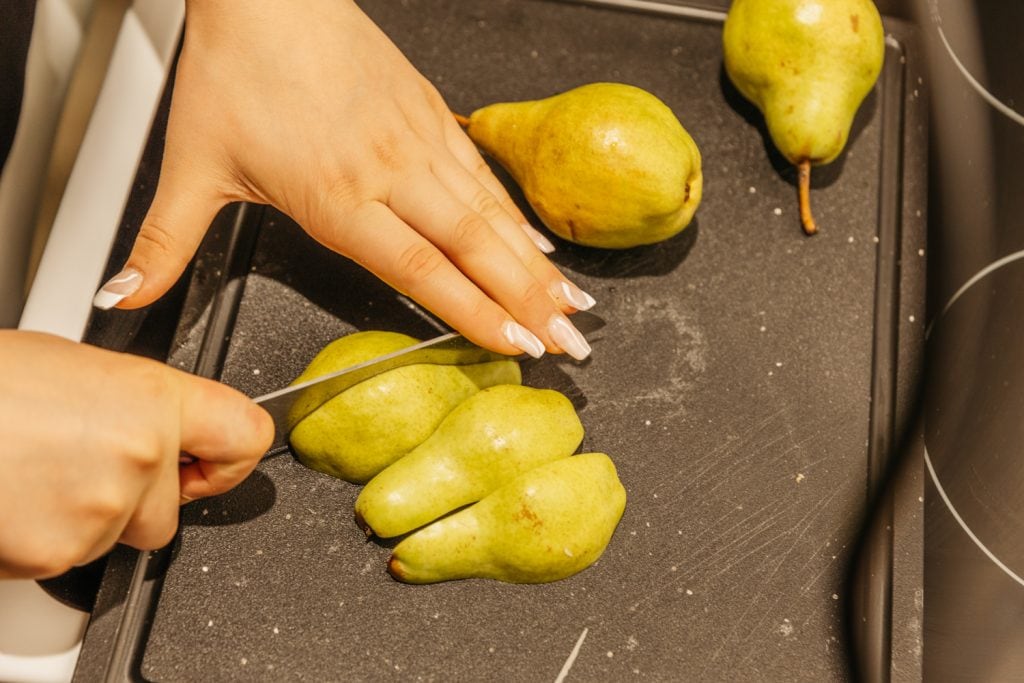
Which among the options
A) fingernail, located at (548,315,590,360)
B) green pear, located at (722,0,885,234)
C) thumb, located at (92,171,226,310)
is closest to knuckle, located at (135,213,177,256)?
thumb, located at (92,171,226,310)

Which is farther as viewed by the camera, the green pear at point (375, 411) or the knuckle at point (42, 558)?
the green pear at point (375, 411)

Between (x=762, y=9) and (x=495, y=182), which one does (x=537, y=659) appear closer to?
(x=495, y=182)

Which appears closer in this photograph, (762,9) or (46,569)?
(46,569)

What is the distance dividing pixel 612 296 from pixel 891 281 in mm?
293

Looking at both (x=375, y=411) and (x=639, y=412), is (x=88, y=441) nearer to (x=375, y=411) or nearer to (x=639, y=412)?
(x=375, y=411)

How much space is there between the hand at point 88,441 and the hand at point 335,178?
178 millimetres

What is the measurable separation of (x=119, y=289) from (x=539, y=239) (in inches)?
15.2

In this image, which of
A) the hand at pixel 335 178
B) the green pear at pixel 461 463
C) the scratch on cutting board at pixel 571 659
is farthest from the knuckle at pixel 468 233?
the scratch on cutting board at pixel 571 659

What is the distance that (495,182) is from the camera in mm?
942

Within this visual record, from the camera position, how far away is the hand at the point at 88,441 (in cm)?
61

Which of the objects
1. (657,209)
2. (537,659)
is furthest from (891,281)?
(537,659)

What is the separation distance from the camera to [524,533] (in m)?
0.77

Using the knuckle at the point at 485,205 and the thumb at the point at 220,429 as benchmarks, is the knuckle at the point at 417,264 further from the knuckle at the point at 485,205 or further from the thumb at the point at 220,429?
the thumb at the point at 220,429

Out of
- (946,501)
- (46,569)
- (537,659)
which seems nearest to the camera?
(46,569)
